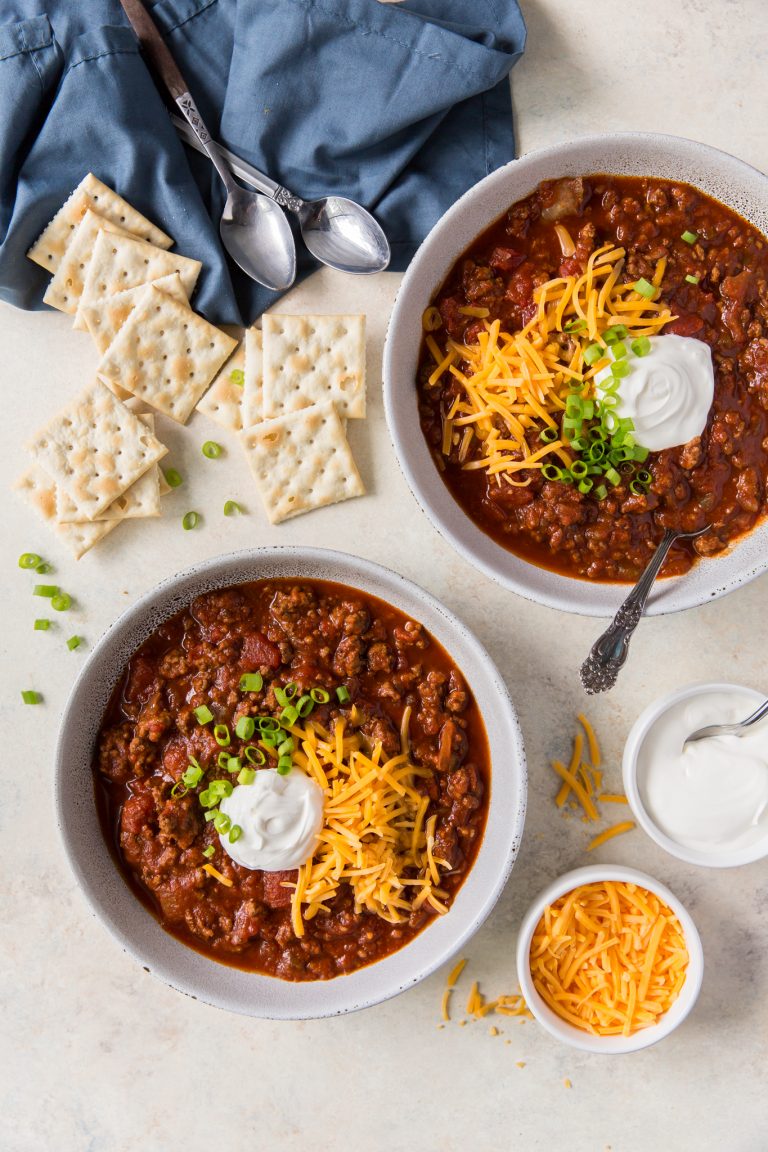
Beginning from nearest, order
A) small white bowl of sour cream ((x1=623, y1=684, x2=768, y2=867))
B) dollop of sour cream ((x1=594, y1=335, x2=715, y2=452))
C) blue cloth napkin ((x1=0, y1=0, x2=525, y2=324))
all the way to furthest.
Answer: dollop of sour cream ((x1=594, y1=335, x2=715, y2=452)) < blue cloth napkin ((x1=0, y1=0, x2=525, y2=324)) < small white bowl of sour cream ((x1=623, y1=684, x2=768, y2=867))

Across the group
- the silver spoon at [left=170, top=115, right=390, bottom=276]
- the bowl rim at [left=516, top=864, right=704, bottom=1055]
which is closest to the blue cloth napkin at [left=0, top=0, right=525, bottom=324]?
the silver spoon at [left=170, top=115, right=390, bottom=276]

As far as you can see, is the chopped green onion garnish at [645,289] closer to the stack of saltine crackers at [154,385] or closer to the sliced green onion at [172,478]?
the stack of saltine crackers at [154,385]

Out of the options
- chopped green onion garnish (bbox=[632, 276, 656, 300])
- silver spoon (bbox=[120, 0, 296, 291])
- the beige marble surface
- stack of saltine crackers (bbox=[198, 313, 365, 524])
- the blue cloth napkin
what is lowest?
the beige marble surface

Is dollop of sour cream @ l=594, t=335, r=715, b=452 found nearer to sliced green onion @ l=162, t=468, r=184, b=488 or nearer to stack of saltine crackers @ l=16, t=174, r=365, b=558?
stack of saltine crackers @ l=16, t=174, r=365, b=558

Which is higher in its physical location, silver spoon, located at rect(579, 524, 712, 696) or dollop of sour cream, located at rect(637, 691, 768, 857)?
silver spoon, located at rect(579, 524, 712, 696)

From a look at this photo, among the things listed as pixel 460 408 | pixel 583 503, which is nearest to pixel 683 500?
pixel 583 503
